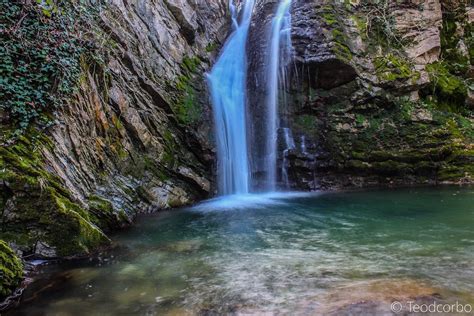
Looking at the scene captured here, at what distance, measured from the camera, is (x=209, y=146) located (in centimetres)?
1122

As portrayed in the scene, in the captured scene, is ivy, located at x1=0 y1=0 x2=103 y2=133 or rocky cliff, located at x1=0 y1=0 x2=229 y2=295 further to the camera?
ivy, located at x1=0 y1=0 x2=103 y2=133

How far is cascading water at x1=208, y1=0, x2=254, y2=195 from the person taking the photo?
38.1 ft

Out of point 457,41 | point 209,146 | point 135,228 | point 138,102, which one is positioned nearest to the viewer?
point 135,228

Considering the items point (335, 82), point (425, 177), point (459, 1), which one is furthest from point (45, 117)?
point (459, 1)

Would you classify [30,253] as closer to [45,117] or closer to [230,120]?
[45,117]

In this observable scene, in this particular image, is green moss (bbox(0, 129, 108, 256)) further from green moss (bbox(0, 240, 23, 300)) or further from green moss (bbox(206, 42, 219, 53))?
green moss (bbox(206, 42, 219, 53))

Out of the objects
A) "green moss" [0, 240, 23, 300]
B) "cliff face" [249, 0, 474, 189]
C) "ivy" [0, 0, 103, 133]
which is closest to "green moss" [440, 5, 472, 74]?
"cliff face" [249, 0, 474, 189]

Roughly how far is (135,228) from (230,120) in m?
5.94

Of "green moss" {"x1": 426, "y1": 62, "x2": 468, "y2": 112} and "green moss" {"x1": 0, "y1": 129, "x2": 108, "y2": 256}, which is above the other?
"green moss" {"x1": 426, "y1": 62, "x2": 468, "y2": 112}

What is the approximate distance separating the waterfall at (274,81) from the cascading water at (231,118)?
0.85 meters

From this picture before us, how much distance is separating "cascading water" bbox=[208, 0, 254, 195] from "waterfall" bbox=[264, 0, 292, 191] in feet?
2.78

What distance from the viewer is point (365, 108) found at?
504 inches

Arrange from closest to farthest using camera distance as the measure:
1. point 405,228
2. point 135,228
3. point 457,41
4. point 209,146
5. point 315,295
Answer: point 315,295 → point 405,228 → point 135,228 → point 209,146 → point 457,41

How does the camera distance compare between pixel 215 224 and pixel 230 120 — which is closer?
pixel 215 224
